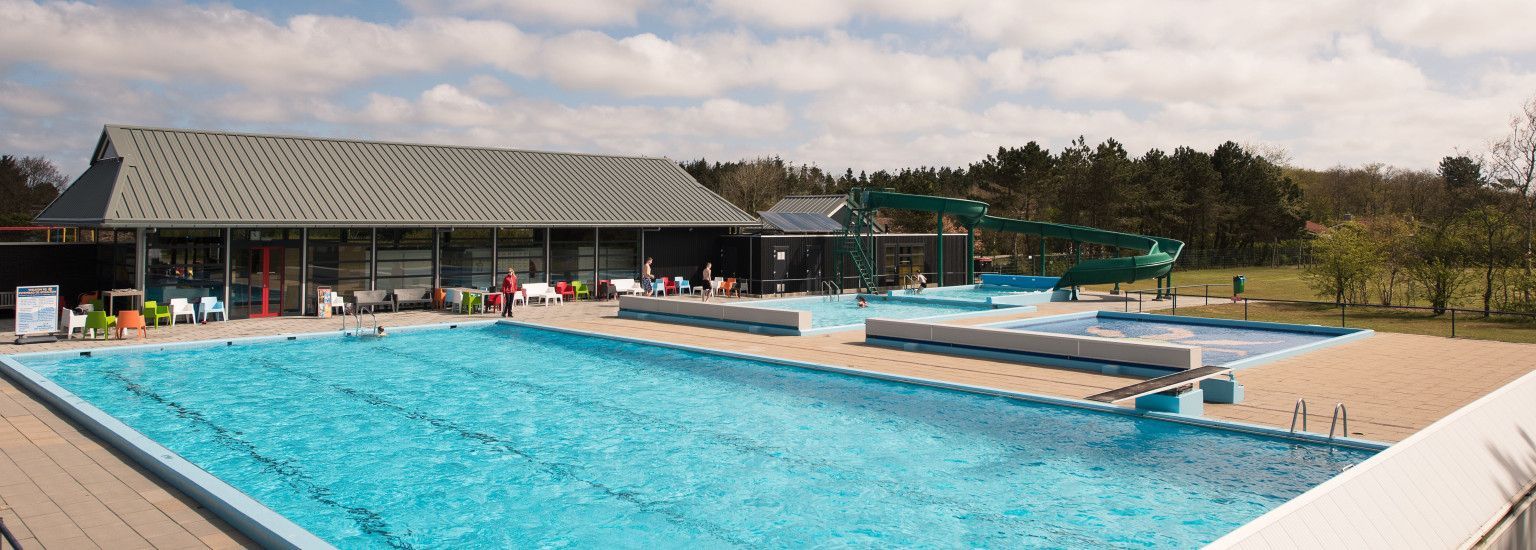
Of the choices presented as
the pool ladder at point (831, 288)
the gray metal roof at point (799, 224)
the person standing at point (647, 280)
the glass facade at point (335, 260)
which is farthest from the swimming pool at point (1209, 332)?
the glass facade at point (335, 260)

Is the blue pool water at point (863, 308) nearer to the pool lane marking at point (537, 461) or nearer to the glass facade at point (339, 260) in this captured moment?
the glass facade at point (339, 260)

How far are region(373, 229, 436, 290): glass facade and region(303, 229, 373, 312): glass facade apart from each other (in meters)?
0.30

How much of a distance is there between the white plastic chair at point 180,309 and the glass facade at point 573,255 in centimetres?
990

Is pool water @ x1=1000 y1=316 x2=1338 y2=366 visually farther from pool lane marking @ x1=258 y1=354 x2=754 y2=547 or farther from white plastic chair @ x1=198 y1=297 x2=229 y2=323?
white plastic chair @ x1=198 y1=297 x2=229 y2=323

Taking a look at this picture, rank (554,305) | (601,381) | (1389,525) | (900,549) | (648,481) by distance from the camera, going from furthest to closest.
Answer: (554,305) < (601,381) < (648,481) < (900,549) < (1389,525)

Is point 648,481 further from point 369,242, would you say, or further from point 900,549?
point 369,242

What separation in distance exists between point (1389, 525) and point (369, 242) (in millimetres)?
23733

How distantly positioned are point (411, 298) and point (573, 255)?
5481 millimetres

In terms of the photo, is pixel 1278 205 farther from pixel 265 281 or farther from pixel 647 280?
pixel 265 281

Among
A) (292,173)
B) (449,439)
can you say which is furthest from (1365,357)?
(292,173)

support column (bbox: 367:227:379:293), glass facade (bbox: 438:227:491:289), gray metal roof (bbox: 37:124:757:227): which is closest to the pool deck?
support column (bbox: 367:227:379:293)

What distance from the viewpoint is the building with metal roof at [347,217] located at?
73.2 feet

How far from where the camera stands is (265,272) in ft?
77.1

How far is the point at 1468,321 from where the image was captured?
81.5 ft
